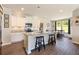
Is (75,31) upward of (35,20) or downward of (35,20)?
downward

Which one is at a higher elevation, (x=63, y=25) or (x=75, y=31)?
(x=63, y=25)

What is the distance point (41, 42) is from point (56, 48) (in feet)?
2.82

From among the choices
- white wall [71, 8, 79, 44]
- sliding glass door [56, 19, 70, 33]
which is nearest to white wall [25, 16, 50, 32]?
sliding glass door [56, 19, 70, 33]

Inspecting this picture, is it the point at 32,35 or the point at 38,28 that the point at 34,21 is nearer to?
the point at 38,28

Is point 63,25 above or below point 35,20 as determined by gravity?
below

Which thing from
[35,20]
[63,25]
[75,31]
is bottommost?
[75,31]

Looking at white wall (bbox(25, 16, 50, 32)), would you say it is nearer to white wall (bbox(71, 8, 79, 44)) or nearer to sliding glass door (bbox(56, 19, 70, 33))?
sliding glass door (bbox(56, 19, 70, 33))

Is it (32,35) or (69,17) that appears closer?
(69,17)

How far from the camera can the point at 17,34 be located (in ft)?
11.8

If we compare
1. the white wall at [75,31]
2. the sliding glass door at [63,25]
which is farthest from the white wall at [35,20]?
the white wall at [75,31]

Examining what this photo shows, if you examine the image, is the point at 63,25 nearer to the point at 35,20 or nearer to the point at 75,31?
the point at 75,31

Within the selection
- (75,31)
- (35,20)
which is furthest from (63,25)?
(35,20)

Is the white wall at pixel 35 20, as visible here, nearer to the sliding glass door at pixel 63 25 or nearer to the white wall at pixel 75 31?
the sliding glass door at pixel 63 25
